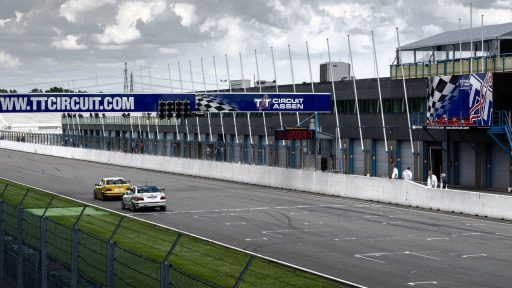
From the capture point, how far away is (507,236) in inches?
1205

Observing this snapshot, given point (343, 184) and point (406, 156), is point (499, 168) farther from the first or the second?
point (343, 184)

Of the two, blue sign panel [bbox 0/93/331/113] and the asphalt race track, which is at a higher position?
blue sign panel [bbox 0/93/331/113]

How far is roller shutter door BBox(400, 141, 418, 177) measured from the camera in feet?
200

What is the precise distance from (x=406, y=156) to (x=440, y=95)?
8.63 m

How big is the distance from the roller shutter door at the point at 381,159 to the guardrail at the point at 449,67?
4.87 m

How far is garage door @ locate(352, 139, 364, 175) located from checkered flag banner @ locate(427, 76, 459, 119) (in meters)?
12.1

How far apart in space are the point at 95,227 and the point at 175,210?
503 inches

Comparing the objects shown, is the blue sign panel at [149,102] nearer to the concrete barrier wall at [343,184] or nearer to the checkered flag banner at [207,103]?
the checkered flag banner at [207,103]

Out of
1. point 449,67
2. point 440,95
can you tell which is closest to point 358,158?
point 449,67

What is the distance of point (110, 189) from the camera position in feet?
149

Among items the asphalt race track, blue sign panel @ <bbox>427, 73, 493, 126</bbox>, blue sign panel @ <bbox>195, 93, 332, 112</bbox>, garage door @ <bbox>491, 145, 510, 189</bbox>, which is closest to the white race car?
the asphalt race track

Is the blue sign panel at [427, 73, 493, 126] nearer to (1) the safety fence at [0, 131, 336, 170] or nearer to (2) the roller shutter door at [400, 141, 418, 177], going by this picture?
(2) the roller shutter door at [400, 141, 418, 177]

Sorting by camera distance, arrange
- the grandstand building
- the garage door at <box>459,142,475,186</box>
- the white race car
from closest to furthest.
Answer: the white race car → the grandstand building → the garage door at <box>459,142,475,186</box>

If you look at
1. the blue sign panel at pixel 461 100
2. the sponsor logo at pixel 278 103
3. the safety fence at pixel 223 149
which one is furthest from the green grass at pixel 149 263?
the sponsor logo at pixel 278 103
